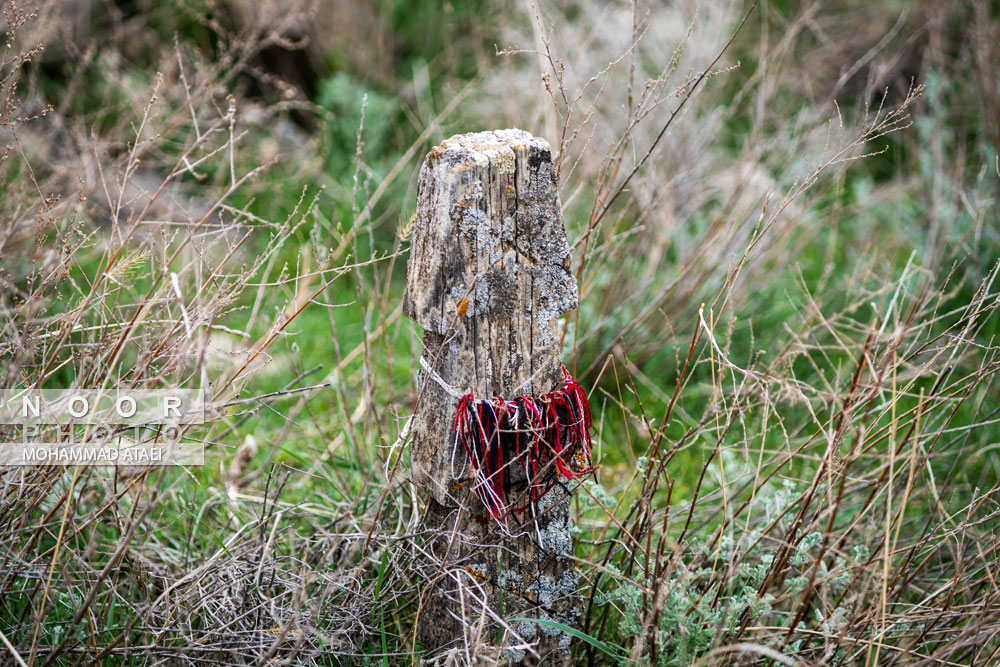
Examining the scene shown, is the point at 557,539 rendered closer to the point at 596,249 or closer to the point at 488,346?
the point at 488,346

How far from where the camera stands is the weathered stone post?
158cm

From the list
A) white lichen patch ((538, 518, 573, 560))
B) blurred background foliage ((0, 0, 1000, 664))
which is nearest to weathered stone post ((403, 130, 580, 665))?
white lichen patch ((538, 518, 573, 560))

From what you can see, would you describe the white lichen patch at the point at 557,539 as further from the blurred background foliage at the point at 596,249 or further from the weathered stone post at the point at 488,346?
the blurred background foliage at the point at 596,249

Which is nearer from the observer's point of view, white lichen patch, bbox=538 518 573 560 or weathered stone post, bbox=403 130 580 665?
weathered stone post, bbox=403 130 580 665

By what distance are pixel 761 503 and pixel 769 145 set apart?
161 cm

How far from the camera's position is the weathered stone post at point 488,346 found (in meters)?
1.58

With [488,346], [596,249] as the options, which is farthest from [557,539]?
[596,249]

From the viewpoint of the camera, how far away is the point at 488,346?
1.67 m

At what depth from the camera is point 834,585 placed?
83.4 inches

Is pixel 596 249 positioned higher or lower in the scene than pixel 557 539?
higher

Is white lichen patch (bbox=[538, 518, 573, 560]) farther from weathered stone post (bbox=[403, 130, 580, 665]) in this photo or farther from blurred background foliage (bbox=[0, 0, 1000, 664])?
blurred background foliage (bbox=[0, 0, 1000, 664])

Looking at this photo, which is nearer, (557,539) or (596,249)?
(557,539)

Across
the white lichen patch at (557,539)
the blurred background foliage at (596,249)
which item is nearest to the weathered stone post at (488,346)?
the white lichen patch at (557,539)

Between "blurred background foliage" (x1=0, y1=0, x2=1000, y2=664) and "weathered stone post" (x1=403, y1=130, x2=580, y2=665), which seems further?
"blurred background foliage" (x1=0, y1=0, x2=1000, y2=664)
